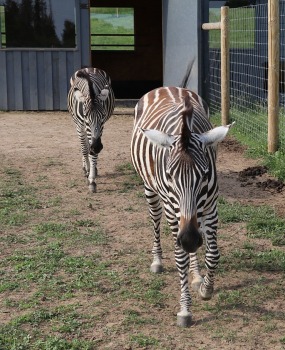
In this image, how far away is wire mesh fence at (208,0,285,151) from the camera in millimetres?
11180

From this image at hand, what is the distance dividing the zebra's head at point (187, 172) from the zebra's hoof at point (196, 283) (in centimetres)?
96

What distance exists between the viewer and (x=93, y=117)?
25.8ft

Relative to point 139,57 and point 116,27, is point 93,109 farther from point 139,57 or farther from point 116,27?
point 116,27

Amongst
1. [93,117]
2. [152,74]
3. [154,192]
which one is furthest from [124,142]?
[152,74]

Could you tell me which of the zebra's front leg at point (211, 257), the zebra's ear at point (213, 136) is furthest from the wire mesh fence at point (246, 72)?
the zebra's ear at point (213, 136)

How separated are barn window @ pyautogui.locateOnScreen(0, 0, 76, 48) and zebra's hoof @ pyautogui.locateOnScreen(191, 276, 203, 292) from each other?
32.4 ft

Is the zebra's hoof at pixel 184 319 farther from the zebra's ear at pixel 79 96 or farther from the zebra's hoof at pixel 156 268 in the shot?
the zebra's ear at pixel 79 96

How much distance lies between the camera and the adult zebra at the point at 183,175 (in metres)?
3.98

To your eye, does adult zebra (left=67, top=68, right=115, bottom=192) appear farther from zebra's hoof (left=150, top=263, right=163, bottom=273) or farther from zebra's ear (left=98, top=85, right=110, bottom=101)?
zebra's hoof (left=150, top=263, right=163, bottom=273)

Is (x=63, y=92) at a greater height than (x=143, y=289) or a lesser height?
greater

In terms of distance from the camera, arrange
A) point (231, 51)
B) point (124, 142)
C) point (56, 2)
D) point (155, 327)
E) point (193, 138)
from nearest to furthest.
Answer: point (193, 138) < point (155, 327) < point (124, 142) < point (231, 51) < point (56, 2)

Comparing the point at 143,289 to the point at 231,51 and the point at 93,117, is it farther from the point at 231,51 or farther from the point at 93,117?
the point at 231,51

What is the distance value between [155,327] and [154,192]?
1155 millimetres

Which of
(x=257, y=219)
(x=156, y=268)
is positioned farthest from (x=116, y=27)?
(x=156, y=268)
